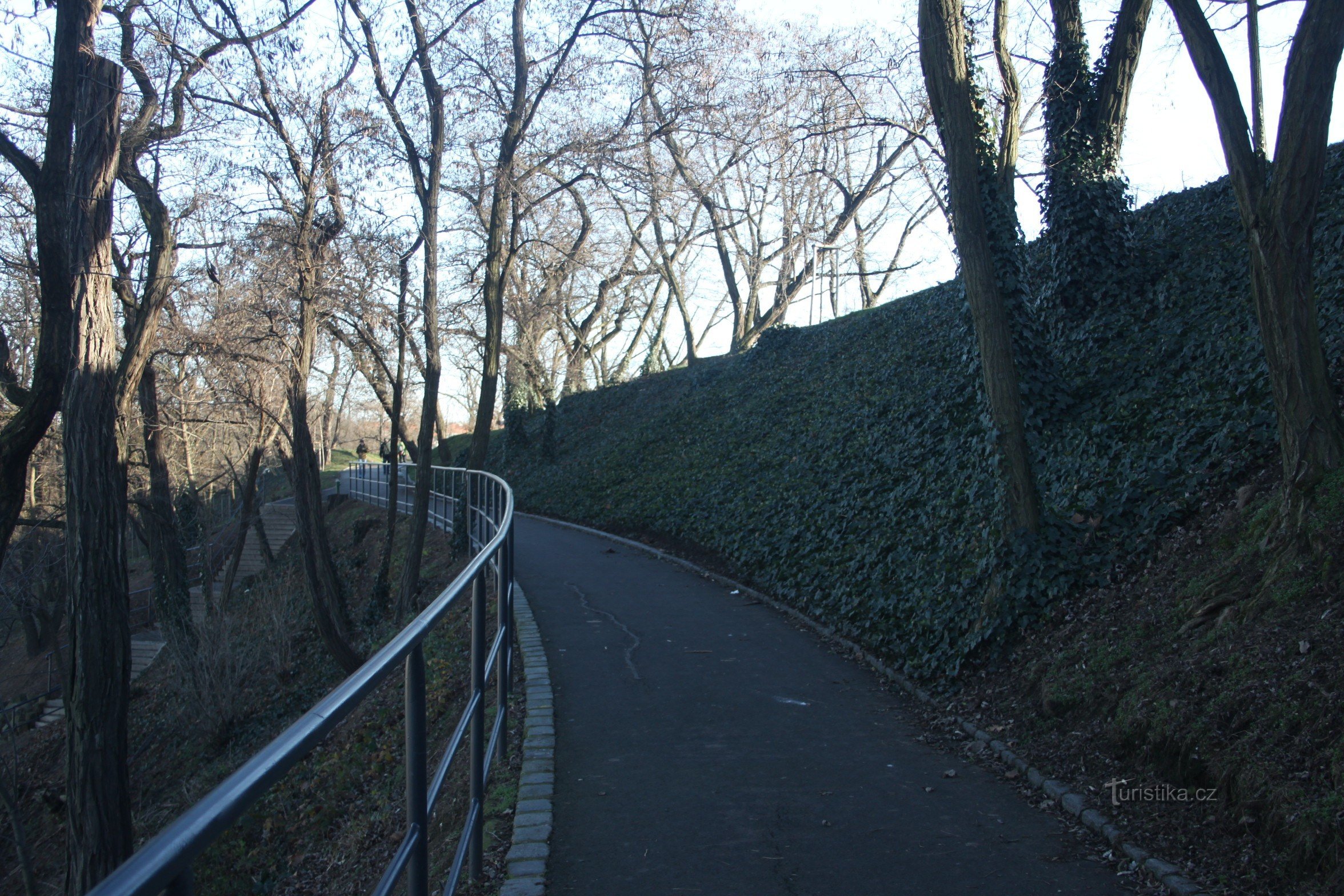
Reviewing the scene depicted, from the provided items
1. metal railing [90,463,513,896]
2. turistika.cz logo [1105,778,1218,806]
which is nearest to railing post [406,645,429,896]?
metal railing [90,463,513,896]

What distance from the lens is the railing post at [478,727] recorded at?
3.81 meters

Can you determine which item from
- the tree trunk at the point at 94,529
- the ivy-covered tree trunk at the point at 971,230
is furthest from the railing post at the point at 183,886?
the tree trunk at the point at 94,529

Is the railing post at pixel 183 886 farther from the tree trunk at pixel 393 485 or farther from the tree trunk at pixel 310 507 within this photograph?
the tree trunk at pixel 393 485

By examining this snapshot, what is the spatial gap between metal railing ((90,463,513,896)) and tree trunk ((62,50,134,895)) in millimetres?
5896

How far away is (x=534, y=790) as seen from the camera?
5.02 meters

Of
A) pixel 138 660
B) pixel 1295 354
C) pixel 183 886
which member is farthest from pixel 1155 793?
pixel 138 660

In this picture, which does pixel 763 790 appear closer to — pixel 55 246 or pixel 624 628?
pixel 624 628

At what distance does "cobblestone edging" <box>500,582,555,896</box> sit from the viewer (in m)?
4.01

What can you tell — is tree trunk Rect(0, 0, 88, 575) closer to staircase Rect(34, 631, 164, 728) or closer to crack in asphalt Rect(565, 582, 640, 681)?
crack in asphalt Rect(565, 582, 640, 681)

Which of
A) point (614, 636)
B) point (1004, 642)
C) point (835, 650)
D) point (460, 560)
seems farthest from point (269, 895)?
point (460, 560)

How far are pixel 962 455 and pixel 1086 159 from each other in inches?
192

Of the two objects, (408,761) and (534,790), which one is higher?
(408,761)

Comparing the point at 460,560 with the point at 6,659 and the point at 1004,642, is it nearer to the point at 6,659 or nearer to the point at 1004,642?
the point at 1004,642

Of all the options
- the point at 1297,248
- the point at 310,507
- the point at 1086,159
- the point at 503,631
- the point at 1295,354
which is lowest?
the point at 503,631
